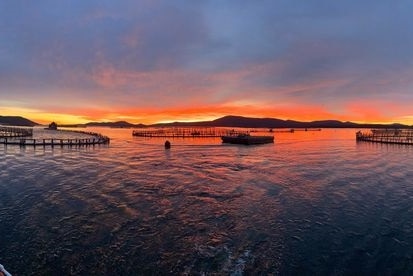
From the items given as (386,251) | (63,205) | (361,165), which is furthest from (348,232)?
(361,165)

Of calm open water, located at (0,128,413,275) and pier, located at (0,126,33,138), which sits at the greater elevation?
pier, located at (0,126,33,138)

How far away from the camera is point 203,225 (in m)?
16.3

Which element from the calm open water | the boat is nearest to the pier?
the boat

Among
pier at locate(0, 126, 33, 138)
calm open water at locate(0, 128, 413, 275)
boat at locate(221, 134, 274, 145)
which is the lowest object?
calm open water at locate(0, 128, 413, 275)

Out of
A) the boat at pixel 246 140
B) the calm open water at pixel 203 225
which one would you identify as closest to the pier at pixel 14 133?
the boat at pixel 246 140

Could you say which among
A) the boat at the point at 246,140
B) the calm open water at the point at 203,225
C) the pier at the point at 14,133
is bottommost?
the calm open water at the point at 203,225

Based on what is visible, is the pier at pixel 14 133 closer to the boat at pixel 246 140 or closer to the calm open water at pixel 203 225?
the boat at pixel 246 140

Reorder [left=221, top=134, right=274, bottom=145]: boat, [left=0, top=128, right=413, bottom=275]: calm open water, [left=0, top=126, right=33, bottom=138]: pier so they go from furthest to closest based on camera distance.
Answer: [left=0, top=126, right=33, bottom=138]: pier
[left=221, top=134, right=274, bottom=145]: boat
[left=0, top=128, right=413, bottom=275]: calm open water

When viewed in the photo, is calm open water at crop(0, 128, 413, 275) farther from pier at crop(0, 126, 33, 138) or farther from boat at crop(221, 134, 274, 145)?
pier at crop(0, 126, 33, 138)

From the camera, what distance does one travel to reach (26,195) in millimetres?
21922

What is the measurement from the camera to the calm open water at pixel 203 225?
12023mm

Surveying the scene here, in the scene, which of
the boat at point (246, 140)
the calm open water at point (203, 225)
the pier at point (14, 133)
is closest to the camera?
the calm open water at point (203, 225)

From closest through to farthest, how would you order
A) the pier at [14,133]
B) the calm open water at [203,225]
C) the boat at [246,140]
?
1. the calm open water at [203,225]
2. the boat at [246,140]
3. the pier at [14,133]

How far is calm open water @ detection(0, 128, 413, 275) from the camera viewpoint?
39.4 feet
